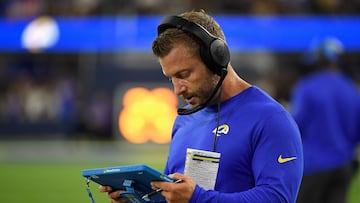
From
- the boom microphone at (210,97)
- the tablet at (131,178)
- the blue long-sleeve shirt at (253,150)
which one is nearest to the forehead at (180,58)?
the boom microphone at (210,97)

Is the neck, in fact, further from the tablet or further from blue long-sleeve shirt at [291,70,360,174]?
blue long-sleeve shirt at [291,70,360,174]

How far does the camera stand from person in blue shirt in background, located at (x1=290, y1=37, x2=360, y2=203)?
6.05m

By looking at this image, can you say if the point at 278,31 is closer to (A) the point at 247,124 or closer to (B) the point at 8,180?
(B) the point at 8,180

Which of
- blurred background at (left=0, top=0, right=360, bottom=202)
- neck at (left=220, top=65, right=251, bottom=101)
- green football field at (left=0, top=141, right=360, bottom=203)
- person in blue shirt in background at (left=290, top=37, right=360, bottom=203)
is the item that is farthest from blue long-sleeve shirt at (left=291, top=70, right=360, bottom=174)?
blurred background at (left=0, top=0, right=360, bottom=202)

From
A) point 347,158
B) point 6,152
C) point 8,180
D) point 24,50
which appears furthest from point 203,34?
point 24,50

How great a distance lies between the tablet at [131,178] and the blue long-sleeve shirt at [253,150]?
0.58ft

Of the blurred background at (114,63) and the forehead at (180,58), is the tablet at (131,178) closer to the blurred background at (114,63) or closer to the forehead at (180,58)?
the forehead at (180,58)

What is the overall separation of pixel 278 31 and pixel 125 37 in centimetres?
329

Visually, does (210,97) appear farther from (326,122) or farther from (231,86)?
(326,122)

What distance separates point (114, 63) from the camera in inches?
737

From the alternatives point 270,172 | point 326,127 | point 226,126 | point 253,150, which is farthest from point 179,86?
point 326,127

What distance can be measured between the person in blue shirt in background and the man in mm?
2811

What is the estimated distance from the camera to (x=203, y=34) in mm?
3166

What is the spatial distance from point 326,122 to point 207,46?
10.2ft
